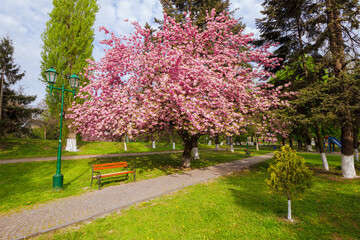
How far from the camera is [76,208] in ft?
18.7

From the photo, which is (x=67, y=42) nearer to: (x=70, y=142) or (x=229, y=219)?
(x=70, y=142)

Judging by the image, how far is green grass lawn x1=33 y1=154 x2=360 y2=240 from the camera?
4.09m

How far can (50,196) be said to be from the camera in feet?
22.9

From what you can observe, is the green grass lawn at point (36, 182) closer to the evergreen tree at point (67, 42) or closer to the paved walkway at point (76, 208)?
the paved walkway at point (76, 208)

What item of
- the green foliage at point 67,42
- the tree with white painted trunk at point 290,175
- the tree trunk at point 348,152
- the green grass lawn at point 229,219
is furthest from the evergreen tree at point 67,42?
the tree trunk at point 348,152

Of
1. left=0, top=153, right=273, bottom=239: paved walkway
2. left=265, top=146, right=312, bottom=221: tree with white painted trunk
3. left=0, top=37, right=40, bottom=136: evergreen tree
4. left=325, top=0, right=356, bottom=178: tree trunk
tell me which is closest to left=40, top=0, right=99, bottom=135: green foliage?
left=0, top=37, right=40, bottom=136: evergreen tree

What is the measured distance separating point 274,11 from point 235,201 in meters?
13.0

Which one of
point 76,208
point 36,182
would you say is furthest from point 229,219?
point 36,182

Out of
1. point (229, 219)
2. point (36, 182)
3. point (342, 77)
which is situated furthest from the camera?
point (36, 182)

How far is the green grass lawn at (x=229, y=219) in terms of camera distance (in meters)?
4.09

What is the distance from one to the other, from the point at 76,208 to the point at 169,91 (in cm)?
570

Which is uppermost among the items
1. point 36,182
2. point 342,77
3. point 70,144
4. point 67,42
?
point 67,42

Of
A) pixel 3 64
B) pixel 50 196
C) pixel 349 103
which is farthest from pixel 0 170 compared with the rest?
pixel 349 103

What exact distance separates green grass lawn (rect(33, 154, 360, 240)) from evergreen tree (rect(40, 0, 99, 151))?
52.0 feet
